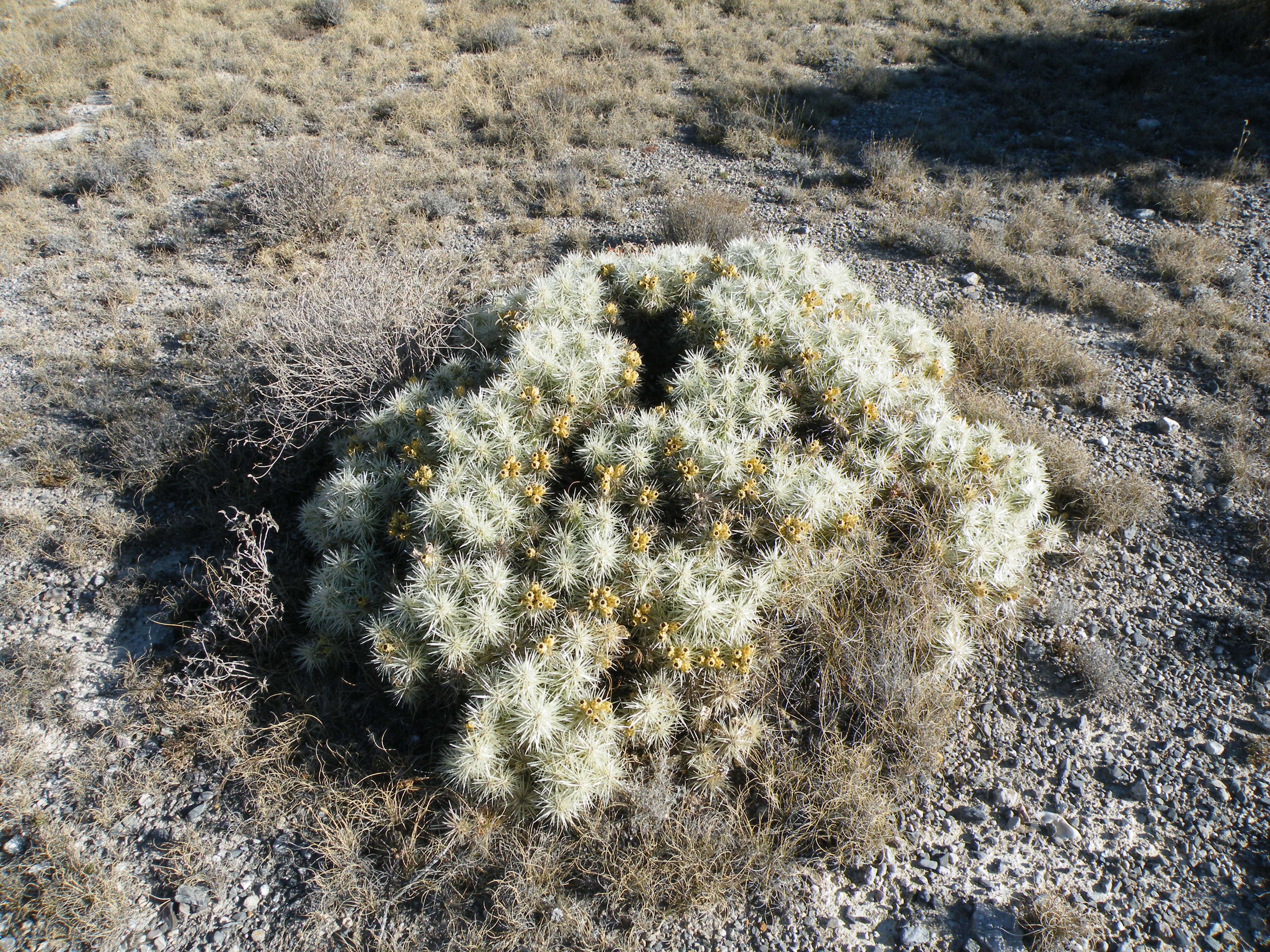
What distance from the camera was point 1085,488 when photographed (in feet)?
14.1

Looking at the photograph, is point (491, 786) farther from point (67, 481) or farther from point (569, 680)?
point (67, 481)

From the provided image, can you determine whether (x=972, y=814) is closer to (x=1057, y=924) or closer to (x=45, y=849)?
(x=1057, y=924)

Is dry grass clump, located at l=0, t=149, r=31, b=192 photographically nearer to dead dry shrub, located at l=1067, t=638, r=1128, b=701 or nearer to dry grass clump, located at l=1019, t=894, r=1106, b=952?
dead dry shrub, located at l=1067, t=638, r=1128, b=701

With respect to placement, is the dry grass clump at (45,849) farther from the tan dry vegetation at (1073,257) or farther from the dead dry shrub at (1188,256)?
the dead dry shrub at (1188,256)

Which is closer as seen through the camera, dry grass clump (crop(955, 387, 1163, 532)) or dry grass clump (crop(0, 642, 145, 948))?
dry grass clump (crop(0, 642, 145, 948))

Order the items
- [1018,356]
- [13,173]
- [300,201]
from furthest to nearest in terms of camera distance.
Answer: [13,173], [300,201], [1018,356]

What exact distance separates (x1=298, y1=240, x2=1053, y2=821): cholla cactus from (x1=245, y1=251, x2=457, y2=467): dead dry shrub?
0.42 metres

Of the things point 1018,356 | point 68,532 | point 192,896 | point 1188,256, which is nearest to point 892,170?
point 1188,256

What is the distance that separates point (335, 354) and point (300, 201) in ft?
11.1

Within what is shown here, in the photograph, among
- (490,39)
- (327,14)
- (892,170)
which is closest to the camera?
(892,170)

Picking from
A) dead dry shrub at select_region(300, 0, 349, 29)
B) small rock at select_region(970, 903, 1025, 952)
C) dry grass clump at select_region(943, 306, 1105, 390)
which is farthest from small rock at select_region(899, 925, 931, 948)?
dead dry shrub at select_region(300, 0, 349, 29)

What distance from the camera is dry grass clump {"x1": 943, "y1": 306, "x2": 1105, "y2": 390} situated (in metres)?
5.22

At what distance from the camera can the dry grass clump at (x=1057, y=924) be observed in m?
2.62

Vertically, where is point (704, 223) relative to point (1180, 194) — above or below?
above
